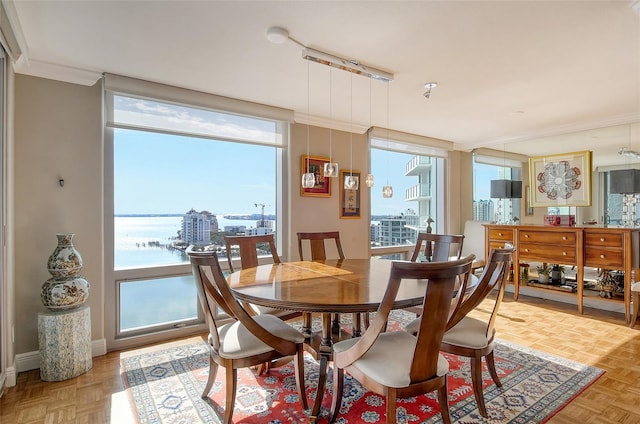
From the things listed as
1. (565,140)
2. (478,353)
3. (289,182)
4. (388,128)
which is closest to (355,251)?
(289,182)

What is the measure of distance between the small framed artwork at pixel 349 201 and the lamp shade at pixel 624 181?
3.14 metres

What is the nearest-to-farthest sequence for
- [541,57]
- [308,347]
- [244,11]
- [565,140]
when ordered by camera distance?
1. [244,11]
2. [308,347]
3. [541,57]
4. [565,140]

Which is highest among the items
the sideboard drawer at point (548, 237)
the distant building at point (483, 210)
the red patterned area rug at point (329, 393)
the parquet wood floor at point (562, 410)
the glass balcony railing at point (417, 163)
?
the glass balcony railing at point (417, 163)

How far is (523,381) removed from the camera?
2422 mm

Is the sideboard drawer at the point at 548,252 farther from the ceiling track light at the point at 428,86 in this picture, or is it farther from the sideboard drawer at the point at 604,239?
the ceiling track light at the point at 428,86

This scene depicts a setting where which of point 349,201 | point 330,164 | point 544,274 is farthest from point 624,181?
point 330,164

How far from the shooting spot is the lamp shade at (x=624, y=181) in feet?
13.0

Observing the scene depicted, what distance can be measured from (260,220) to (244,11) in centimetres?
245

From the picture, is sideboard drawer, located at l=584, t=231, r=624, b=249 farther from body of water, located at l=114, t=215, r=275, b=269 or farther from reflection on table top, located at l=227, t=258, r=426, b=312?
body of water, located at l=114, t=215, r=275, b=269

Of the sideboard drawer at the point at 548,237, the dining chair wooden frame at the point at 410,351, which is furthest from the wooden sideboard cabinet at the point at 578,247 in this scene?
the dining chair wooden frame at the point at 410,351

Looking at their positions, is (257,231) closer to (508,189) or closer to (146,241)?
(146,241)

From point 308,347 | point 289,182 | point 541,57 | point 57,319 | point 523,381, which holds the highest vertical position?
point 541,57

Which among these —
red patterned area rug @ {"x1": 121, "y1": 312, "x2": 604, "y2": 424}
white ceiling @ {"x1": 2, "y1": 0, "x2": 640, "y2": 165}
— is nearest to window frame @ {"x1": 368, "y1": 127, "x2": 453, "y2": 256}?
white ceiling @ {"x1": 2, "y1": 0, "x2": 640, "y2": 165}

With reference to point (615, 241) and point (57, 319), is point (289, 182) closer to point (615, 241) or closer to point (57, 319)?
point (57, 319)
